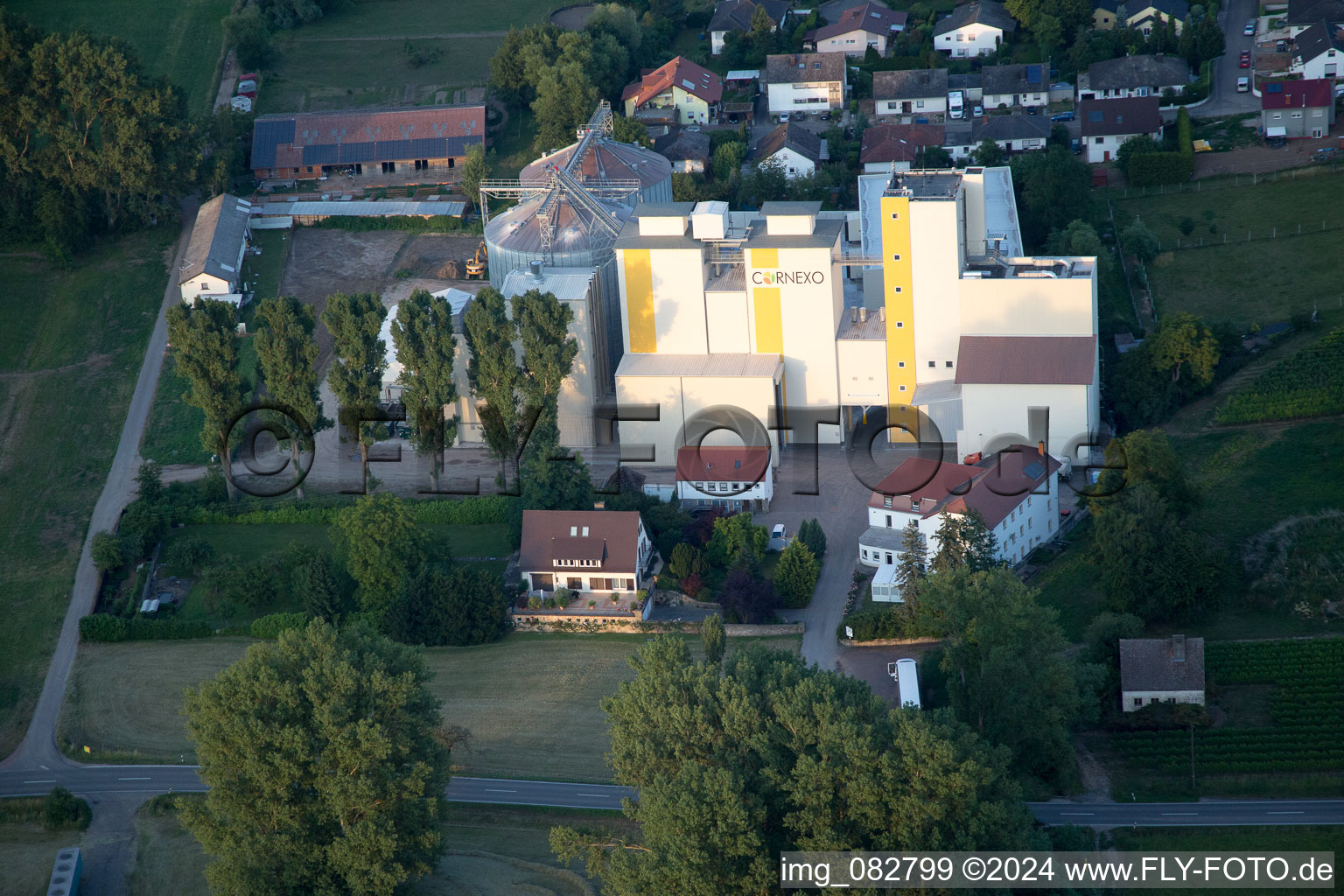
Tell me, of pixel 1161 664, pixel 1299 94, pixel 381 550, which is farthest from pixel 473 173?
pixel 1161 664

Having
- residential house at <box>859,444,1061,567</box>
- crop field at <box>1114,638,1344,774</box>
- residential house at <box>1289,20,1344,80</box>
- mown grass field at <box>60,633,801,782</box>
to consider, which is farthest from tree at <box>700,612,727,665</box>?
residential house at <box>1289,20,1344,80</box>

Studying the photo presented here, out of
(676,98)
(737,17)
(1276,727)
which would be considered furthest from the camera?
(737,17)

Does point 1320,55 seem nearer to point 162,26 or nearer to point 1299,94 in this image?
point 1299,94

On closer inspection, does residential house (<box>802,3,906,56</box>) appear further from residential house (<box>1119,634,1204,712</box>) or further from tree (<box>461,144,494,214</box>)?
residential house (<box>1119,634,1204,712</box>)

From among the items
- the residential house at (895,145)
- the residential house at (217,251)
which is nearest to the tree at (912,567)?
the residential house at (895,145)

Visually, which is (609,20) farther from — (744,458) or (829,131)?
(744,458)

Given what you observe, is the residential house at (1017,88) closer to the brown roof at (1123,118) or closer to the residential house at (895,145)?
the brown roof at (1123,118)
